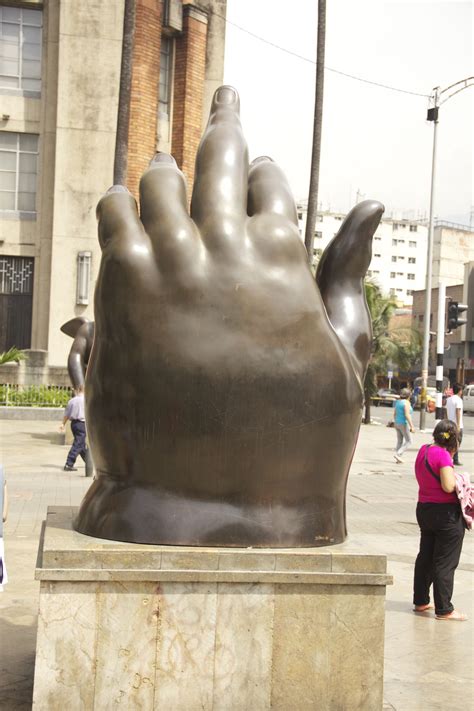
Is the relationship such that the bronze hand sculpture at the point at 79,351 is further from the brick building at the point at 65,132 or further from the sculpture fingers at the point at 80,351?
the brick building at the point at 65,132

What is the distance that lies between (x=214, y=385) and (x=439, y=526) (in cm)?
346

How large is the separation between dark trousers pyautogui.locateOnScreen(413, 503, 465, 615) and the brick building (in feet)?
66.1

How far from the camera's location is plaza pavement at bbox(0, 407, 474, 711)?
5695 millimetres

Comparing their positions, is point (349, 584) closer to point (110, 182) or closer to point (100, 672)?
point (100, 672)

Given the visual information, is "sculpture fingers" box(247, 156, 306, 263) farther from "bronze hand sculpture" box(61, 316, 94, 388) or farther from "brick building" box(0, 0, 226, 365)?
"brick building" box(0, 0, 226, 365)

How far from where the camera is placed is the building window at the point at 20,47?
27.6 metres

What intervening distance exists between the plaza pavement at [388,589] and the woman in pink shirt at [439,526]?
20cm

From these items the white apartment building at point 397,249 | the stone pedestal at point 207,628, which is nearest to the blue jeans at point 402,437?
the stone pedestal at point 207,628

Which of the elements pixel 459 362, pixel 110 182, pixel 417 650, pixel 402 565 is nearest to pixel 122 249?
pixel 417 650

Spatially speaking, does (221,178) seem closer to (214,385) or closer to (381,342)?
(214,385)

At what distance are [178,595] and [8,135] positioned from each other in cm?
2512

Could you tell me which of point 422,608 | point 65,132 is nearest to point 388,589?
point 422,608

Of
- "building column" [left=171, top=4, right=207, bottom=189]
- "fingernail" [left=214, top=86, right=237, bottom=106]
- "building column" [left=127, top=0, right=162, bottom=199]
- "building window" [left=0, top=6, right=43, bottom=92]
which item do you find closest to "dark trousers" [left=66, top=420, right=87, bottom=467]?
"fingernail" [left=214, top=86, right=237, bottom=106]

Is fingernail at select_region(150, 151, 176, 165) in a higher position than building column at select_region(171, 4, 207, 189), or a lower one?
lower
